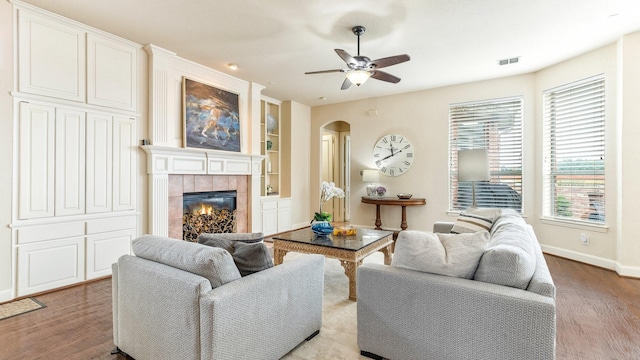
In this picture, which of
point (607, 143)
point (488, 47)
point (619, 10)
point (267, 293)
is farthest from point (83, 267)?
point (607, 143)

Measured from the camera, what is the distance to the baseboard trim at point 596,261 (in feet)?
11.8

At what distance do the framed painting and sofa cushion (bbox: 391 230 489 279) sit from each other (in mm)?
3535

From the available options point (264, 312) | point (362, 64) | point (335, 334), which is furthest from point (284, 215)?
point (264, 312)

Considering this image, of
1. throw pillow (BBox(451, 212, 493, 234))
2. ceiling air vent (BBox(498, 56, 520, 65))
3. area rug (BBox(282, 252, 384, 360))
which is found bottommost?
area rug (BBox(282, 252, 384, 360))

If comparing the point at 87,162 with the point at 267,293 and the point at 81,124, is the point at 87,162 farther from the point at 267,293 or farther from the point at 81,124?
the point at 267,293

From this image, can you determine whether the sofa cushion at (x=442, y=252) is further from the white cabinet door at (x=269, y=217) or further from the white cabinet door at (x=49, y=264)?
the white cabinet door at (x=269, y=217)

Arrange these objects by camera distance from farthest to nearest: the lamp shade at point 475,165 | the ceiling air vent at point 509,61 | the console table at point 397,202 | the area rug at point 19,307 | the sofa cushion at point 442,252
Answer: the console table at point 397,202 < the lamp shade at point 475,165 < the ceiling air vent at point 509,61 < the area rug at point 19,307 < the sofa cushion at point 442,252

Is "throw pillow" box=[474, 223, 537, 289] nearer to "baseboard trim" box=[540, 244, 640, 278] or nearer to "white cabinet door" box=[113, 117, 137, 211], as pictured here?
"baseboard trim" box=[540, 244, 640, 278]

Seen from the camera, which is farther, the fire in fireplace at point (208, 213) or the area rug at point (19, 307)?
the fire in fireplace at point (208, 213)

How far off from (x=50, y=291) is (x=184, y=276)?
254 centimetres

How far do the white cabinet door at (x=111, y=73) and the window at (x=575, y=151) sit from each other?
589cm

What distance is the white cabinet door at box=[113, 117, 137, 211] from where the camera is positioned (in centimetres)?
361

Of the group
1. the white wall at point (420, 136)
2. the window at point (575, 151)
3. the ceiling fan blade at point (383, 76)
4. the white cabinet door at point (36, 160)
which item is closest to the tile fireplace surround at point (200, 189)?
the white cabinet door at point (36, 160)

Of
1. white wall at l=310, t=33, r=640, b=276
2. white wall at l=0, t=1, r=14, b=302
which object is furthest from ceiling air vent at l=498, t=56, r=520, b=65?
white wall at l=0, t=1, r=14, b=302
